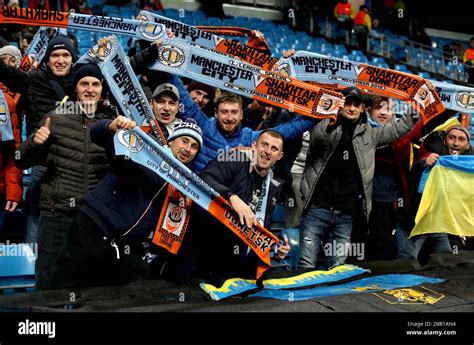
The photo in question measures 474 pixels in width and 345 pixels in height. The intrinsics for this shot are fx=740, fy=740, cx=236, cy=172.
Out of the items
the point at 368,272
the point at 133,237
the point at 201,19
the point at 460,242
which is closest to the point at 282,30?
the point at 201,19

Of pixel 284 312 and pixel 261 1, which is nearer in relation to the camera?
pixel 284 312

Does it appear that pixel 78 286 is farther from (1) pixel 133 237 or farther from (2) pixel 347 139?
(2) pixel 347 139

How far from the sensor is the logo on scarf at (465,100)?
610 cm

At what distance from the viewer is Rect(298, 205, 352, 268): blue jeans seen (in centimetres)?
574

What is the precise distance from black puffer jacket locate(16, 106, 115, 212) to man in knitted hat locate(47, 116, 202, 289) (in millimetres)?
278

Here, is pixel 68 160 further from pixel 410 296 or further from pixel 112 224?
pixel 410 296

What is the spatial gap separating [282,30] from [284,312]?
12.4 metres

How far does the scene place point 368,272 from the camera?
541 centimetres

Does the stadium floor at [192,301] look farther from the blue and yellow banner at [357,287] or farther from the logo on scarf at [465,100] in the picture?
the logo on scarf at [465,100]

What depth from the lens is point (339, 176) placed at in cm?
587

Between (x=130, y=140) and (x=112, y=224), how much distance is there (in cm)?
49

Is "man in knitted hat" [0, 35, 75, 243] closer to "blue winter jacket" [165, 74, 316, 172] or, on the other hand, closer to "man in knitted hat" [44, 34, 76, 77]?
"man in knitted hat" [44, 34, 76, 77]

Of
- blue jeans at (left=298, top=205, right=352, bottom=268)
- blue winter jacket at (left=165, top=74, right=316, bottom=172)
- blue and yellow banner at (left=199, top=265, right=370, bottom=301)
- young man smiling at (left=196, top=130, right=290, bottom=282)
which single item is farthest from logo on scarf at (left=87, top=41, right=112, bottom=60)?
blue jeans at (left=298, top=205, right=352, bottom=268)

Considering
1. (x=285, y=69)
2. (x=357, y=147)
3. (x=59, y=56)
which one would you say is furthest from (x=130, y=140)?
(x=357, y=147)
